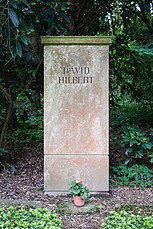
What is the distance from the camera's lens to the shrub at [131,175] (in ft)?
13.5

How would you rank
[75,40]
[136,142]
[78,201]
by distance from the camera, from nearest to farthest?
[78,201] → [75,40] → [136,142]

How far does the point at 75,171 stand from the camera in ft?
12.6

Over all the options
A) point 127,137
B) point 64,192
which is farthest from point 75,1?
point 64,192

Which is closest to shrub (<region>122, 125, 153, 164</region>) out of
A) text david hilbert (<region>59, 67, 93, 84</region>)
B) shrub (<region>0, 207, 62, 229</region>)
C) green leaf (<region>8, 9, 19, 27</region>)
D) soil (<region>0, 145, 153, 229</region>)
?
soil (<region>0, 145, 153, 229</region>)

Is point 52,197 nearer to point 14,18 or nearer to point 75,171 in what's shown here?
point 75,171

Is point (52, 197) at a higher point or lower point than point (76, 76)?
lower

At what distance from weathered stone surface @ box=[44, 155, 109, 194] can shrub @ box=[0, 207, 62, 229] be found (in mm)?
806

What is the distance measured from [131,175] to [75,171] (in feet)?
2.38

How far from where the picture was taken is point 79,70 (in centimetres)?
372

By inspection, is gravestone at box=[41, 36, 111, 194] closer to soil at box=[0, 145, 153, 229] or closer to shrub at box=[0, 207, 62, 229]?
soil at box=[0, 145, 153, 229]

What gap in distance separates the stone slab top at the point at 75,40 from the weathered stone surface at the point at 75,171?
3.75 ft

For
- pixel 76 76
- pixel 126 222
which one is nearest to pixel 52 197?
pixel 126 222

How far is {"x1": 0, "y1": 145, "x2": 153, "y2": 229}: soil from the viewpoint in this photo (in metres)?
3.25

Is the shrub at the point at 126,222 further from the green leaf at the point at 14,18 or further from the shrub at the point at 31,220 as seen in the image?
the green leaf at the point at 14,18
